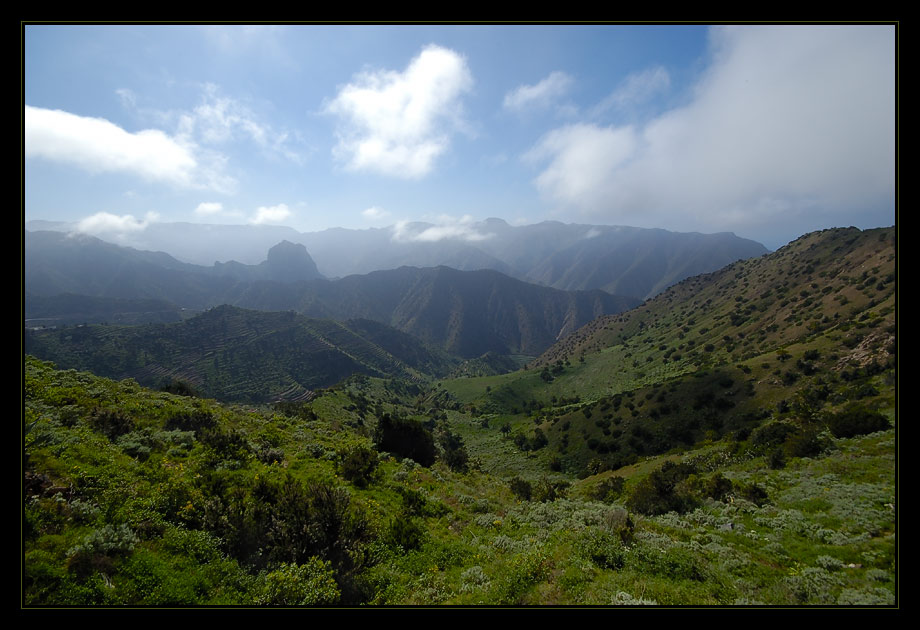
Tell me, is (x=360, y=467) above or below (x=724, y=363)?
above

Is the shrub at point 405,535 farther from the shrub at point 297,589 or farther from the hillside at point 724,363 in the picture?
the hillside at point 724,363

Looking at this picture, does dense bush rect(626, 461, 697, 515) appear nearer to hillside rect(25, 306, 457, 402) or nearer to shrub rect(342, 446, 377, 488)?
shrub rect(342, 446, 377, 488)

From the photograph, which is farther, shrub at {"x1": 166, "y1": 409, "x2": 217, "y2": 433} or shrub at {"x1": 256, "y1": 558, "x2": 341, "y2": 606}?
shrub at {"x1": 166, "y1": 409, "x2": 217, "y2": 433}

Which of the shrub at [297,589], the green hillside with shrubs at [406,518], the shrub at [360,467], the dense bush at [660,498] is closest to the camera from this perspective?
the shrub at [297,589]

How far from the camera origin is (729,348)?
7856 cm

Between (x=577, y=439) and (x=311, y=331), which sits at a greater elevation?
(x=311, y=331)

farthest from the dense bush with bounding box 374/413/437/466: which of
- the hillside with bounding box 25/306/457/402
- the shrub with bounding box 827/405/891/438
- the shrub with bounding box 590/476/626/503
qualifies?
the hillside with bounding box 25/306/457/402

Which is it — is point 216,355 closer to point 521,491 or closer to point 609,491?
point 521,491

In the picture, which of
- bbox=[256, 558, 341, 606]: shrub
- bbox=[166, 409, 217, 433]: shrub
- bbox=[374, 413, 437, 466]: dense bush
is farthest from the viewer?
bbox=[374, 413, 437, 466]: dense bush

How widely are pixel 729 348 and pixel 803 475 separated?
74378 millimetres

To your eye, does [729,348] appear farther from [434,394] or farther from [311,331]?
[311,331]

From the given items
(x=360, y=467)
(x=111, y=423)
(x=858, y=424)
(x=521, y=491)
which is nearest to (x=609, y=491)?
(x=521, y=491)

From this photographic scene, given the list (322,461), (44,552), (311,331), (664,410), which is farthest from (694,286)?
(311,331)

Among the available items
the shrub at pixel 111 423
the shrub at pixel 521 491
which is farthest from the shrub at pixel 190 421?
the shrub at pixel 521 491
